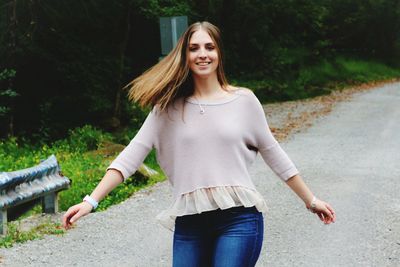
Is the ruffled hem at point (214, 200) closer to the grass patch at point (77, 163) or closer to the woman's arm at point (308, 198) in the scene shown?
the woman's arm at point (308, 198)

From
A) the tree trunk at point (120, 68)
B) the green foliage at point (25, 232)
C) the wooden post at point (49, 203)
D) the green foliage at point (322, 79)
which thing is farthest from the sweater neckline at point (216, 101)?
the green foliage at point (322, 79)

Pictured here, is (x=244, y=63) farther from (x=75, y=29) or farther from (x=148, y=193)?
(x=148, y=193)

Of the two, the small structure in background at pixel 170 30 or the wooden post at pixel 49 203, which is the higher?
the small structure in background at pixel 170 30

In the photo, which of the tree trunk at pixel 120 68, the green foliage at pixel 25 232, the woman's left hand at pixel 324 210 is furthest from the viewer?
the tree trunk at pixel 120 68

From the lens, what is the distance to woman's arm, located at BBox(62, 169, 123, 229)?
3291 mm

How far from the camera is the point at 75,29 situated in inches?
688

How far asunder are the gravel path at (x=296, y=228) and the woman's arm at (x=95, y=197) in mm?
3272

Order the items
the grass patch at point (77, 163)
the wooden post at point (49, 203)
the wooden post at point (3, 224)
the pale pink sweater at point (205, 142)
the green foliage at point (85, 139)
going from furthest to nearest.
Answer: the green foliage at point (85, 139), the grass patch at point (77, 163), the wooden post at point (49, 203), the wooden post at point (3, 224), the pale pink sweater at point (205, 142)

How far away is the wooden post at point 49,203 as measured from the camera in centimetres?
888

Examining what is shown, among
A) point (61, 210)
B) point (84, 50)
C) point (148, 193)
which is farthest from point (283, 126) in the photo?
point (61, 210)

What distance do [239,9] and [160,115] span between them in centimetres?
2558

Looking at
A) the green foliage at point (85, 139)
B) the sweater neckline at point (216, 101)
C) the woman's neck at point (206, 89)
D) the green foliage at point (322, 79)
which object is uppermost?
the woman's neck at point (206, 89)

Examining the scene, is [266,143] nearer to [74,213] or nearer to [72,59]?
[74,213]

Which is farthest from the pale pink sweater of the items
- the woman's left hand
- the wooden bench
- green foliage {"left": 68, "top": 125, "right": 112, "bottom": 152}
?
green foliage {"left": 68, "top": 125, "right": 112, "bottom": 152}
